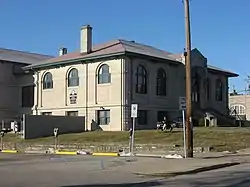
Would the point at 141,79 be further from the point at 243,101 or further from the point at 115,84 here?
the point at 243,101

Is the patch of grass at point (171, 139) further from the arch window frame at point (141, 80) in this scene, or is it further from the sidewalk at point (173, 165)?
the arch window frame at point (141, 80)

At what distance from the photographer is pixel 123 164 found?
70.1 ft

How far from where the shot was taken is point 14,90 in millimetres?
55719

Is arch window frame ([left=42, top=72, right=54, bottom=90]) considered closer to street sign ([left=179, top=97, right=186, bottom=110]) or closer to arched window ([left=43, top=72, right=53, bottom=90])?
arched window ([left=43, top=72, right=53, bottom=90])

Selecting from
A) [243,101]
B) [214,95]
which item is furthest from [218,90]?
[243,101]

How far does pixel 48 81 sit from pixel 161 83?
1154cm

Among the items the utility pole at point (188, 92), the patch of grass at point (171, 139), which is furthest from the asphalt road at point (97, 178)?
the patch of grass at point (171, 139)

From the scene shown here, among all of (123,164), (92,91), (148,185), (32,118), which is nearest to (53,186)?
(148,185)

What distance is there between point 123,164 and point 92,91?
25.7 metres

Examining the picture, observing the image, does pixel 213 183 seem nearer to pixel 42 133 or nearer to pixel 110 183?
pixel 110 183

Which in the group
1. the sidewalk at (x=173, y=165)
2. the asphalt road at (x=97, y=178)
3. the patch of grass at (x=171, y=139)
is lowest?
the asphalt road at (x=97, y=178)

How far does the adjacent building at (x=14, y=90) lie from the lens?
5472 centimetres

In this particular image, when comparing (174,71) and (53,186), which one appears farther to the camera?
(174,71)

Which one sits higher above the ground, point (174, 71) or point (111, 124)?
point (174, 71)
